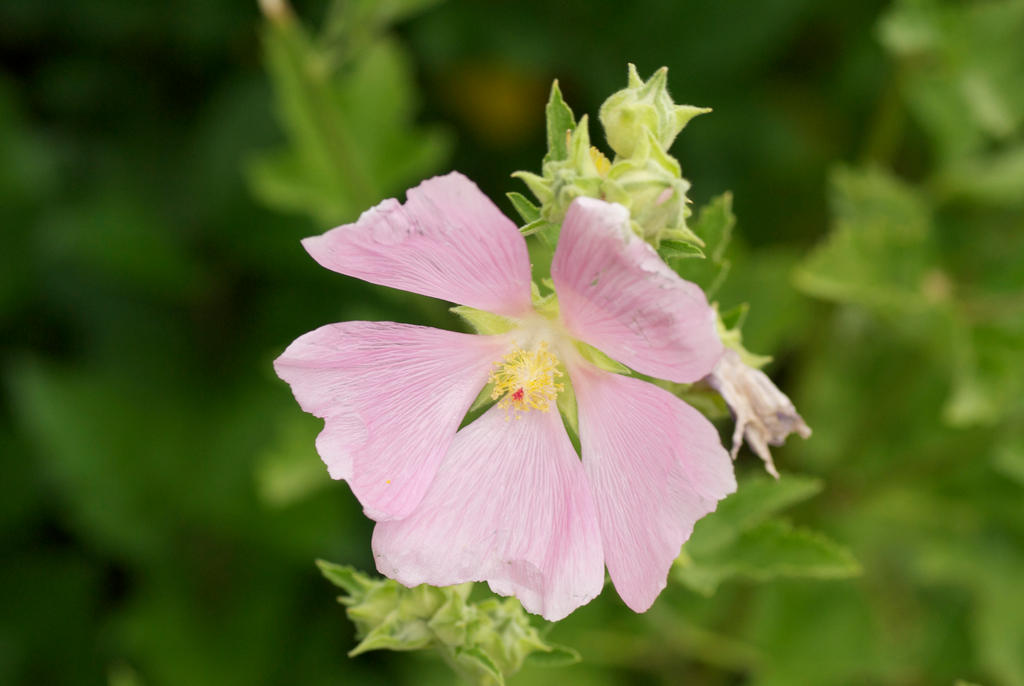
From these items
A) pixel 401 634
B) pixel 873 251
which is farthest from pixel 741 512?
pixel 873 251

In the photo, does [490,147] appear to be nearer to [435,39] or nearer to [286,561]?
[435,39]

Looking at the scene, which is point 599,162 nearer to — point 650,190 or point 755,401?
point 650,190

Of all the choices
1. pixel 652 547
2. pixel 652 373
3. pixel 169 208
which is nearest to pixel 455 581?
pixel 652 547

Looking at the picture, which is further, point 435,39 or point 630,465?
point 435,39

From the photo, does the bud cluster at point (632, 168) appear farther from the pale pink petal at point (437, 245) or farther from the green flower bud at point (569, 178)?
the pale pink petal at point (437, 245)

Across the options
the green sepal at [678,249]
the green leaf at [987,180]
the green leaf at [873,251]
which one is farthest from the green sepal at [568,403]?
the green leaf at [987,180]

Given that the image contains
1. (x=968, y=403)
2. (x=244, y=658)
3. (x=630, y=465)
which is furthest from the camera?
(x=244, y=658)
